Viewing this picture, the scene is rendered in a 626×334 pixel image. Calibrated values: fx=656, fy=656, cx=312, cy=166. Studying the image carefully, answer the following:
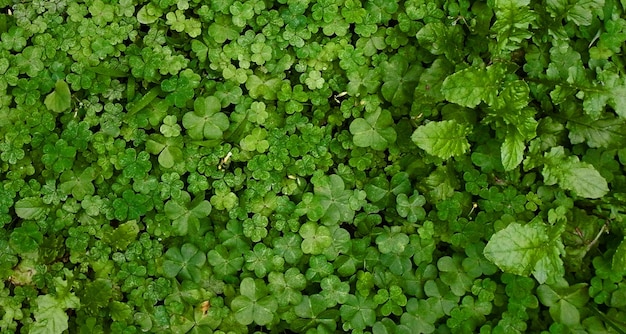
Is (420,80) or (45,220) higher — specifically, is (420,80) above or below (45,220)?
above

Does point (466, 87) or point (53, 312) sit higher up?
point (466, 87)

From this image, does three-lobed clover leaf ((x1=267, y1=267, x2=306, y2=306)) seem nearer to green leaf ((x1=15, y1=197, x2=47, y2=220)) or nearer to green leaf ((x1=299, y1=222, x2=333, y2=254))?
green leaf ((x1=299, y1=222, x2=333, y2=254))

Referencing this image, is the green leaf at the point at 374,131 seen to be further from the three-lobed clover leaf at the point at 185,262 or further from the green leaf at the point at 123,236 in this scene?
the green leaf at the point at 123,236

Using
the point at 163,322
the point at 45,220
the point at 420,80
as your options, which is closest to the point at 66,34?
the point at 45,220

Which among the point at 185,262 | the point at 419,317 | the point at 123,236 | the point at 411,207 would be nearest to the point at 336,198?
the point at 411,207

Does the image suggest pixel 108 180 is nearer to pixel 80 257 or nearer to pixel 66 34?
pixel 80 257

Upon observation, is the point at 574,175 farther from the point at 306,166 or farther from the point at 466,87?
the point at 306,166
